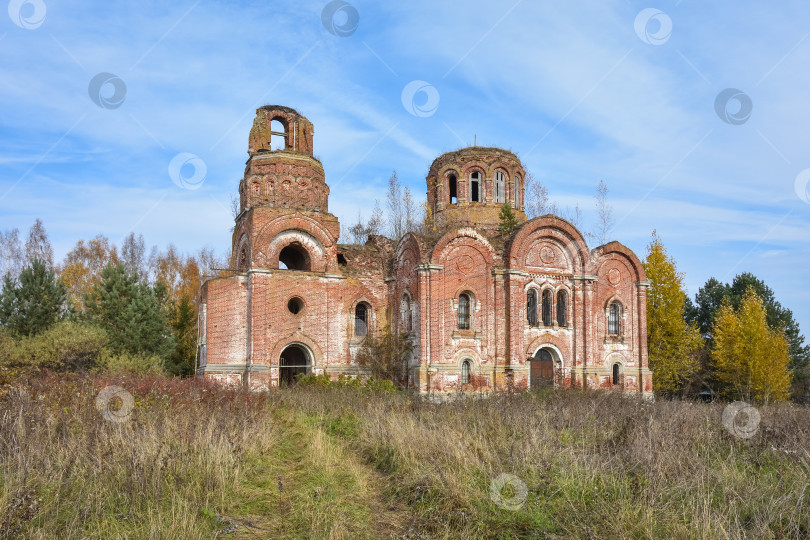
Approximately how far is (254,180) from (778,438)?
65.0 ft

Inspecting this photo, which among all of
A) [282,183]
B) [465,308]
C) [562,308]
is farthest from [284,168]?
[562,308]

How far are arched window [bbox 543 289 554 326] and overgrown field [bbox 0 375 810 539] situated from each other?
546 inches

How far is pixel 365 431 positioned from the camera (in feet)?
32.7

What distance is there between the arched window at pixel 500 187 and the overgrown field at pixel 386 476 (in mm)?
18814

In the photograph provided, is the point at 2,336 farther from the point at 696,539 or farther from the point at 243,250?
the point at 696,539

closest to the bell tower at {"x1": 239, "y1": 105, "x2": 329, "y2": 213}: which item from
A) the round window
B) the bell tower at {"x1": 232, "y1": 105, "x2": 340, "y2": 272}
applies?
the bell tower at {"x1": 232, "y1": 105, "x2": 340, "y2": 272}

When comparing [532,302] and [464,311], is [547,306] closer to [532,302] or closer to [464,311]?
[532,302]

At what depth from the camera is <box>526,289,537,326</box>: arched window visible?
76.2 feet

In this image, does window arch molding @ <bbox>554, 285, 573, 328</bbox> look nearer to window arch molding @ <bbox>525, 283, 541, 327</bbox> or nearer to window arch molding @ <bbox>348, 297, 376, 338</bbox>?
window arch molding @ <bbox>525, 283, 541, 327</bbox>

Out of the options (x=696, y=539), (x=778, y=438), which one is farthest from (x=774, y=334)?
(x=696, y=539)

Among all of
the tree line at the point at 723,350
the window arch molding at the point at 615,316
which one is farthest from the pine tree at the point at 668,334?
the window arch molding at the point at 615,316

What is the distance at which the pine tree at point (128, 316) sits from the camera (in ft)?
81.3

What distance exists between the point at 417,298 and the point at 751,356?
18.1 m

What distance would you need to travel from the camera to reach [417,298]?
2197cm
